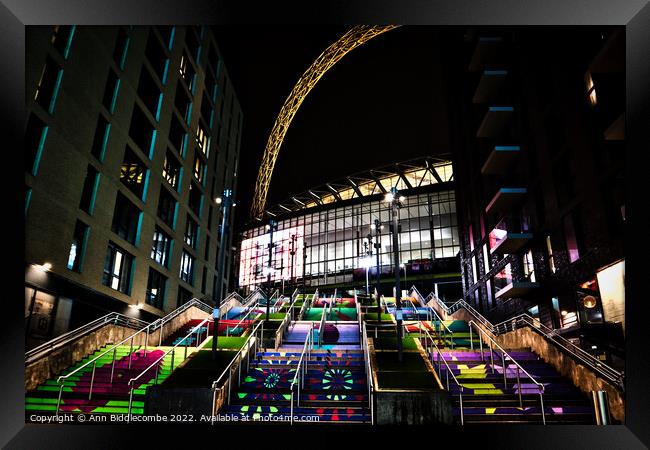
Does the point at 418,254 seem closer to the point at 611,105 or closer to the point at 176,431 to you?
the point at 611,105

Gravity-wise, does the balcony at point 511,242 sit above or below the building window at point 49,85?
below

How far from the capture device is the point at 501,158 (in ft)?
92.1

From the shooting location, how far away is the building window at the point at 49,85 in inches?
782

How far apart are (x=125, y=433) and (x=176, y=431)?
61cm

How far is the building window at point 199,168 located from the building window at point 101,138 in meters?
15.1

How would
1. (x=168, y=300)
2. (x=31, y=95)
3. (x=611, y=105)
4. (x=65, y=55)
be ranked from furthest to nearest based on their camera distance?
(x=168, y=300) → (x=65, y=55) → (x=31, y=95) → (x=611, y=105)

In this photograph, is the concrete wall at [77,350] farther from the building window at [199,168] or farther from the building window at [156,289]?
the building window at [199,168]

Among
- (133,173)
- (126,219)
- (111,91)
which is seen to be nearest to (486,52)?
(111,91)

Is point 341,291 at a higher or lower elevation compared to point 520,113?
lower

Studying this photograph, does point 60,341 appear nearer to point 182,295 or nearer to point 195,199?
point 182,295

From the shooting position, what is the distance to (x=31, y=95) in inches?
727

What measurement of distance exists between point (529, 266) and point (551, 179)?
5.37 metres

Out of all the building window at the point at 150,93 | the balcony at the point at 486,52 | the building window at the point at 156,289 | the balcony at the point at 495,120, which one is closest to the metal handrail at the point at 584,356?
the balcony at the point at 495,120
